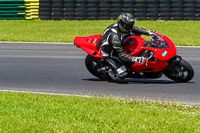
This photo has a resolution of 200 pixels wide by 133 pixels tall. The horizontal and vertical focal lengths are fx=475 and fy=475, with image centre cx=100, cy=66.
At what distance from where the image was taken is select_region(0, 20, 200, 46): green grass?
18.2m

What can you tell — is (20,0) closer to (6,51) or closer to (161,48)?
(6,51)

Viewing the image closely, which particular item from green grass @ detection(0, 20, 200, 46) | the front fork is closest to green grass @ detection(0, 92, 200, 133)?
the front fork

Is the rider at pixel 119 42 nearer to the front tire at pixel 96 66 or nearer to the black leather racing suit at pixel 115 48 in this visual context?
the black leather racing suit at pixel 115 48

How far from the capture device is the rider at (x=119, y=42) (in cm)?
1002

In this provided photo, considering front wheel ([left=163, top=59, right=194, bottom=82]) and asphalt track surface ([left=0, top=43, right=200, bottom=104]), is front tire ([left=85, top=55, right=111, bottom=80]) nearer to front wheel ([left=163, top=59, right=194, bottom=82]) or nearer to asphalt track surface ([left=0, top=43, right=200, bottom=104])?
asphalt track surface ([left=0, top=43, right=200, bottom=104])

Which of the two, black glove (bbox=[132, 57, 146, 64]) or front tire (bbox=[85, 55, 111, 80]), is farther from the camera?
front tire (bbox=[85, 55, 111, 80])

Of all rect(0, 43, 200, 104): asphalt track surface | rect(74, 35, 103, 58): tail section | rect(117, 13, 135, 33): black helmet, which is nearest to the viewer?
rect(0, 43, 200, 104): asphalt track surface

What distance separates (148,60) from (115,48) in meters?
0.74

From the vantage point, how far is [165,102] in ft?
27.0

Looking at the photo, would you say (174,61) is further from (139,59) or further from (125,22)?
(125,22)

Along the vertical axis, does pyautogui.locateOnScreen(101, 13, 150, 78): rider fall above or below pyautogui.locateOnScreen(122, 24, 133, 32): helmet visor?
below

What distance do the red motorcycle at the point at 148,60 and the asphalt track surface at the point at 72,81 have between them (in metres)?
0.21

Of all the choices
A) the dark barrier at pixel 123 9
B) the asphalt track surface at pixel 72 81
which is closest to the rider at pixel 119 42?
the asphalt track surface at pixel 72 81

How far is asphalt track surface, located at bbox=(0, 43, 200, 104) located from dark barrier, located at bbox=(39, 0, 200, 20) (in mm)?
6936
